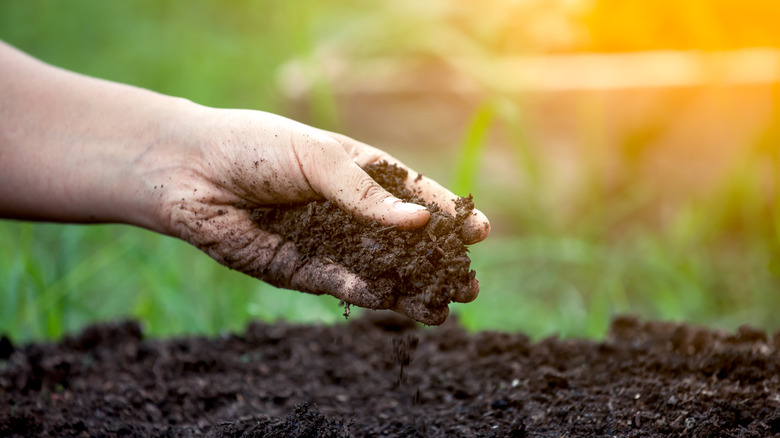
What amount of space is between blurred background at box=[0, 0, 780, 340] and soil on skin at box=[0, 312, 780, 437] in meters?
0.43

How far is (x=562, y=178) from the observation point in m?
3.41

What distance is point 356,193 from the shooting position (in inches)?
49.6

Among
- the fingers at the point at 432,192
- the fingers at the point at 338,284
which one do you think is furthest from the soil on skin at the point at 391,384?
the fingers at the point at 432,192

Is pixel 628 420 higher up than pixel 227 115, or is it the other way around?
pixel 227 115

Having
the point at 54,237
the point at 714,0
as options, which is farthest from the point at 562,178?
the point at 54,237

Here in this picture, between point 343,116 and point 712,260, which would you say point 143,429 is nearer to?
point 712,260

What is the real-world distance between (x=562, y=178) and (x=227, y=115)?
2335 mm

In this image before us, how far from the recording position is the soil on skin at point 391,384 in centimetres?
130

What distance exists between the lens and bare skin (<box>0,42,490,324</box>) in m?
1.30

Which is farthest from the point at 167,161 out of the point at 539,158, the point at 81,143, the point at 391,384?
the point at 539,158

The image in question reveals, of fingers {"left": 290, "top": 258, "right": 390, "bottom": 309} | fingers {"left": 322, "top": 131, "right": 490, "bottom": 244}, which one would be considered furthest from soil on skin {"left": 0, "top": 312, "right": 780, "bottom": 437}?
fingers {"left": 322, "top": 131, "right": 490, "bottom": 244}

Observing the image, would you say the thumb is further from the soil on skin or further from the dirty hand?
the soil on skin

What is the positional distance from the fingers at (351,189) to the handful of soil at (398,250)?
0.10 feet

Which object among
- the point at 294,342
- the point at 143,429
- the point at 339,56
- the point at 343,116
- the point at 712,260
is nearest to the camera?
the point at 143,429
